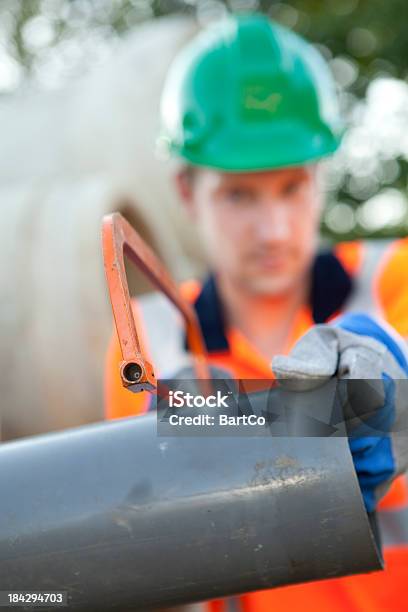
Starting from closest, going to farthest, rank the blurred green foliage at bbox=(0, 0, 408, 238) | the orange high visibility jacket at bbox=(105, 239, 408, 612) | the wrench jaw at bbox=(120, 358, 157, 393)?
1. the wrench jaw at bbox=(120, 358, 157, 393)
2. the orange high visibility jacket at bbox=(105, 239, 408, 612)
3. the blurred green foliage at bbox=(0, 0, 408, 238)

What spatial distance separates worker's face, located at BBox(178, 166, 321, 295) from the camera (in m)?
1.77

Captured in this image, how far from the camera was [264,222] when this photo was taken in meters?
1.77

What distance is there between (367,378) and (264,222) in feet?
3.00

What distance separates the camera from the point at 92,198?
3131 mm

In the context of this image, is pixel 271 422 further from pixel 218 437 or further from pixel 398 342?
pixel 398 342

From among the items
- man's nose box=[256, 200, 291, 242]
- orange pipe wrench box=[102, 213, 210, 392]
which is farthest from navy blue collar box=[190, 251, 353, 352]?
orange pipe wrench box=[102, 213, 210, 392]

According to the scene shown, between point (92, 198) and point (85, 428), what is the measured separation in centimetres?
229

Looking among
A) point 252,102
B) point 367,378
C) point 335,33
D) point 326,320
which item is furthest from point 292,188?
point 335,33

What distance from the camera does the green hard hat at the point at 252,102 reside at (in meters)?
1.76

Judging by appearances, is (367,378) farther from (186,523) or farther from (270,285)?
(270,285)

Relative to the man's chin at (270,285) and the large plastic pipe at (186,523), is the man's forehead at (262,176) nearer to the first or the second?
the man's chin at (270,285)

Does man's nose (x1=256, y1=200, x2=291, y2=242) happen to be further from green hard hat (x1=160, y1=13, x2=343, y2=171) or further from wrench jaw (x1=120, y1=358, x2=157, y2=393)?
wrench jaw (x1=120, y1=358, x2=157, y2=393)

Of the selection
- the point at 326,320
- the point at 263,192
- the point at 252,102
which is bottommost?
the point at 326,320

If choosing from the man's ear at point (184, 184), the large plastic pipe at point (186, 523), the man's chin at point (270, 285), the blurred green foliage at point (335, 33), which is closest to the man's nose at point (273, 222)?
the man's chin at point (270, 285)
